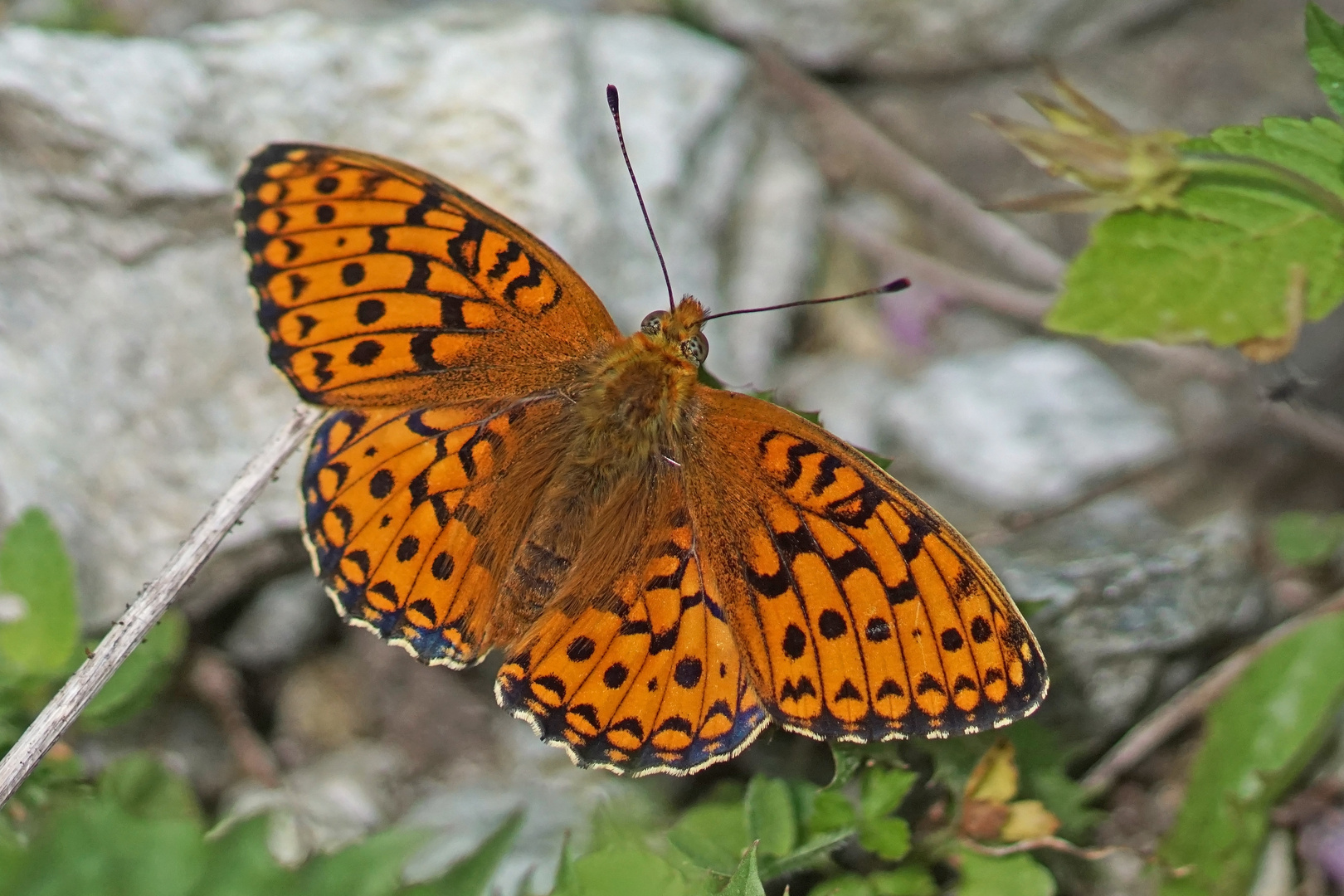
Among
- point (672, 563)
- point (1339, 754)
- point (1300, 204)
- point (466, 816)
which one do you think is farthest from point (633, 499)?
point (1339, 754)

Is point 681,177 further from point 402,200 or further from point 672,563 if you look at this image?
point 672,563


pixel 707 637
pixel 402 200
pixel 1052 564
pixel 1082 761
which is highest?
pixel 402 200

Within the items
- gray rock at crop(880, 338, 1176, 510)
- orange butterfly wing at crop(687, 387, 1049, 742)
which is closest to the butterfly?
orange butterfly wing at crop(687, 387, 1049, 742)

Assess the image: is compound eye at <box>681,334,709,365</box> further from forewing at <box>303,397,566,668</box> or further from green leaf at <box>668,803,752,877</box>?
green leaf at <box>668,803,752,877</box>

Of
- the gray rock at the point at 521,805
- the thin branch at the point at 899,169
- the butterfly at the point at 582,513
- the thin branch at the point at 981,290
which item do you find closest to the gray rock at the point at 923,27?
the thin branch at the point at 899,169

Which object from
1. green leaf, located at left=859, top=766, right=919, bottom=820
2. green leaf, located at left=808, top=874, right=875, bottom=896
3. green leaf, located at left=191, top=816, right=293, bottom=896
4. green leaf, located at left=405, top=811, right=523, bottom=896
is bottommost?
green leaf, located at left=808, top=874, right=875, bottom=896

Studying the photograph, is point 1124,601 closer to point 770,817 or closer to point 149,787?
point 770,817
